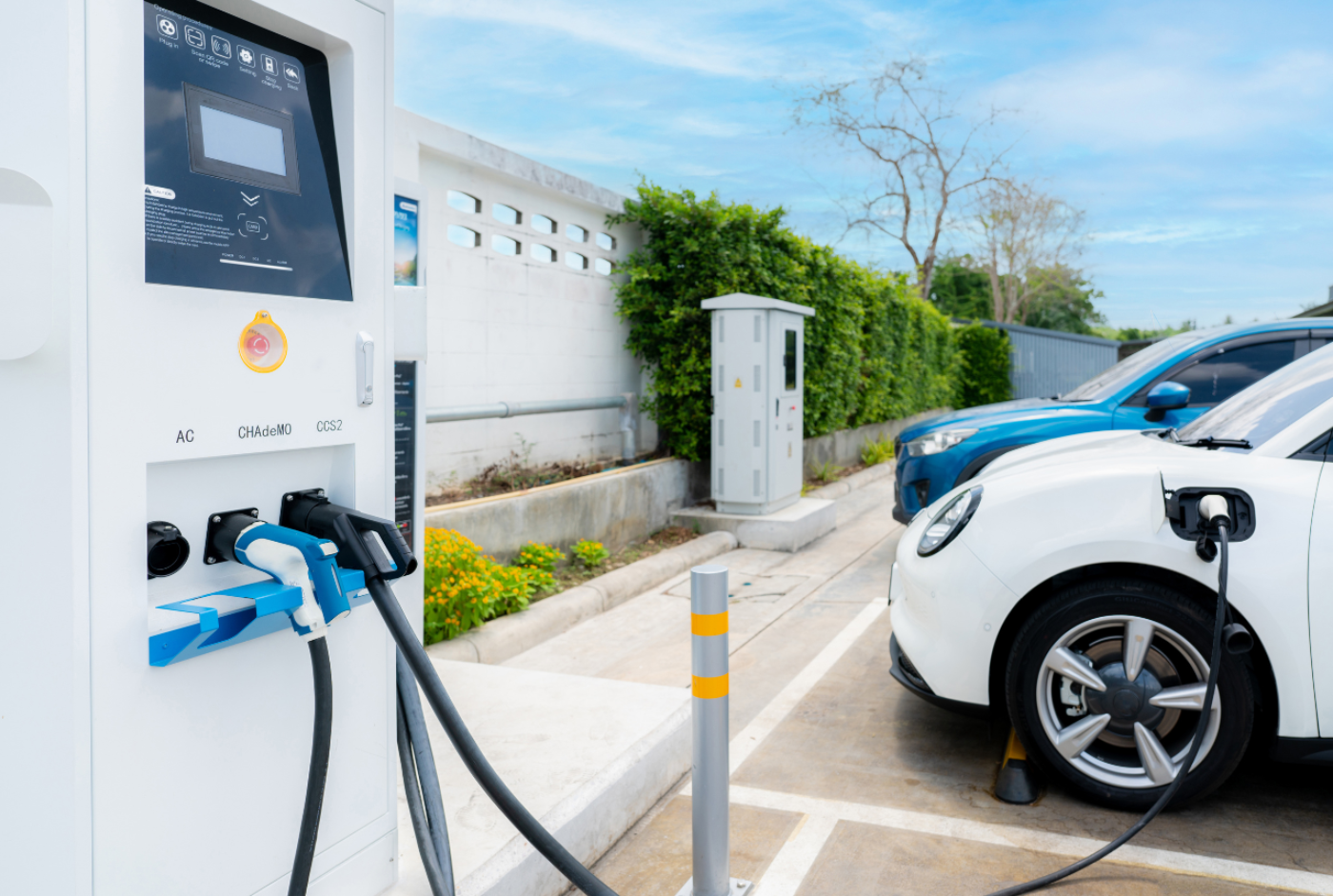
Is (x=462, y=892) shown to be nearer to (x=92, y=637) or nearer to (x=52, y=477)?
(x=92, y=637)

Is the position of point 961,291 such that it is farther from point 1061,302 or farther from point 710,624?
point 710,624

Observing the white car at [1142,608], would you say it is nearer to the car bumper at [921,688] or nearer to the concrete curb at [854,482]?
the car bumper at [921,688]

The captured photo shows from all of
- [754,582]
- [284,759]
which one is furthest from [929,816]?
[754,582]

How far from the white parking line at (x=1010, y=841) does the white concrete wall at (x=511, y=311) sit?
3677 millimetres

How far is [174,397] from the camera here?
4.86 feet

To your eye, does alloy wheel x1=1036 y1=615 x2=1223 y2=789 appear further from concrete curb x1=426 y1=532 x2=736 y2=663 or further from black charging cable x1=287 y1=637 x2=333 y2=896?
concrete curb x1=426 y1=532 x2=736 y2=663

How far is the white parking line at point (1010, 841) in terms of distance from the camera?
262 centimetres

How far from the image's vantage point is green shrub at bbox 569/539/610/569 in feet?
21.5

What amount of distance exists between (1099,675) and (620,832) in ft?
5.36

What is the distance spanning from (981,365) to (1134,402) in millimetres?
16369

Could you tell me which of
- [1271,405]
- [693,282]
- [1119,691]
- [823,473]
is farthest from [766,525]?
[1119,691]

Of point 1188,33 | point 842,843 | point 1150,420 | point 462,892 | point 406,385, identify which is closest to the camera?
point 462,892

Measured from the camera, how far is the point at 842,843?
2.88 m

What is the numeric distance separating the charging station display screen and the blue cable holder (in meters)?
0.73
